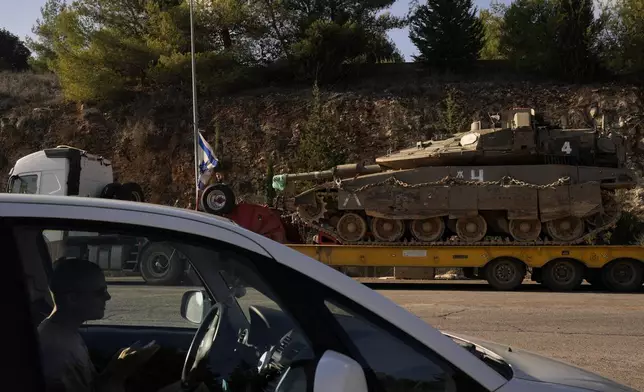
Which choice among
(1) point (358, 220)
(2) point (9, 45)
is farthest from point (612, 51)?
(2) point (9, 45)

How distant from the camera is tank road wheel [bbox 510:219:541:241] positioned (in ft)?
49.7

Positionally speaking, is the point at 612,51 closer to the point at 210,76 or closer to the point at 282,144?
the point at 282,144

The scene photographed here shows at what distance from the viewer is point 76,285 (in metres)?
2.32

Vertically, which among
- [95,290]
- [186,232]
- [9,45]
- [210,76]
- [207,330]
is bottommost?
[207,330]

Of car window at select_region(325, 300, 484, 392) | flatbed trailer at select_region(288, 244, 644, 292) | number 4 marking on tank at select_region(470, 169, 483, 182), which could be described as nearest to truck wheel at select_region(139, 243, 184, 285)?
car window at select_region(325, 300, 484, 392)

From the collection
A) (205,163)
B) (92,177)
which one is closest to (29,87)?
(205,163)

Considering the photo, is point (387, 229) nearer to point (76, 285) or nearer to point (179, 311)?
point (179, 311)

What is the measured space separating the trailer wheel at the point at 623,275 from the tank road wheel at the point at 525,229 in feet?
5.28

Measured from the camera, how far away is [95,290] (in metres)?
2.37

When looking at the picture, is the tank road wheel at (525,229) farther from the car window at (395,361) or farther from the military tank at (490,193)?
the car window at (395,361)

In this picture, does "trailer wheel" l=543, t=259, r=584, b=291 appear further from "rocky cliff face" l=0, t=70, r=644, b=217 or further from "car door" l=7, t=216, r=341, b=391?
"rocky cliff face" l=0, t=70, r=644, b=217

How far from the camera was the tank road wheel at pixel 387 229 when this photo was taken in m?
15.6

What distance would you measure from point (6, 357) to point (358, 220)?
13966 millimetres

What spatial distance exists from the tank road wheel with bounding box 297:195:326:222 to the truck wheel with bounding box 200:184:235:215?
165 cm
